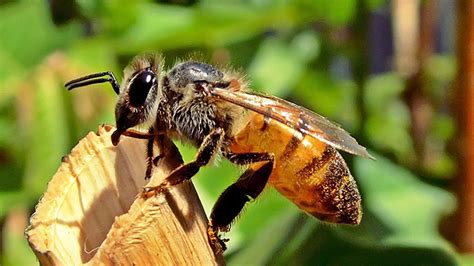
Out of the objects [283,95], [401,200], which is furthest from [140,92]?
[283,95]

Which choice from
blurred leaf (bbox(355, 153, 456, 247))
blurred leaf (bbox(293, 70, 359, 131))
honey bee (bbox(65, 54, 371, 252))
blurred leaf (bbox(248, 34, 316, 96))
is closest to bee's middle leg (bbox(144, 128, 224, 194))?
honey bee (bbox(65, 54, 371, 252))

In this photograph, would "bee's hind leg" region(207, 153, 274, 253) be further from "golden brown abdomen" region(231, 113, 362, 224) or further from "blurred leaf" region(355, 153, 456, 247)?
"blurred leaf" region(355, 153, 456, 247)

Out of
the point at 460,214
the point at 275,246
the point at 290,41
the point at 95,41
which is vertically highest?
the point at 95,41

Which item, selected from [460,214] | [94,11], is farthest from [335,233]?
[94,11]

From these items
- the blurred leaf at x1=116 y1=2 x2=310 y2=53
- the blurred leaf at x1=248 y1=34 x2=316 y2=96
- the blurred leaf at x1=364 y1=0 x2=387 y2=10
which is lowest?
the blurred leaf at x1=248 y1=34 x2=316 y2=96

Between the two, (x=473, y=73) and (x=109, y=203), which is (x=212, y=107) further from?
(x=473, y=73)

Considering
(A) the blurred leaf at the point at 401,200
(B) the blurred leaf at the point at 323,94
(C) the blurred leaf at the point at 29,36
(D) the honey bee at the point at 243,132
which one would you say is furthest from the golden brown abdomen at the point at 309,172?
(B) the blurred leaf at the point at 323,94
